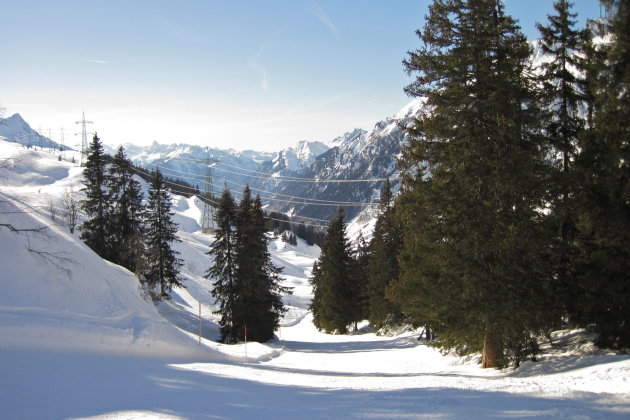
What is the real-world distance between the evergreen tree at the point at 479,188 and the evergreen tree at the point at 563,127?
1.82 ft

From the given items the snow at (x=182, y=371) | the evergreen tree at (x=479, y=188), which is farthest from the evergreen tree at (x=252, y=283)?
the evergreen tree at (x=479, y=188)

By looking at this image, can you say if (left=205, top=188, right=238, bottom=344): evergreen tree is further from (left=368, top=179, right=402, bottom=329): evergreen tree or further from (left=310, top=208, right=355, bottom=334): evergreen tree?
(left=368, top=179, right=402, bottom=329): evergreen tree

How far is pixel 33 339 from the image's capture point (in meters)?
14.1

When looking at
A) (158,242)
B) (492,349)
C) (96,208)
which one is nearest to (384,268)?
(492,349)

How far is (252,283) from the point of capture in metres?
29.6

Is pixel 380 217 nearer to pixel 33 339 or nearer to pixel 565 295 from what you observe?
pixel 565 295

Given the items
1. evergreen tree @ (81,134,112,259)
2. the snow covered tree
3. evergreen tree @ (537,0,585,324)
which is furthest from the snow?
evergreen tree @ (81,134,112,259)

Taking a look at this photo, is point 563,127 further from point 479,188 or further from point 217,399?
point 217,399

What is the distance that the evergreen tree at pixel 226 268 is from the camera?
29.8 metres

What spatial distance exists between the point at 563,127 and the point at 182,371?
639 inches

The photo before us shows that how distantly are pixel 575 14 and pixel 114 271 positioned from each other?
23.8 m

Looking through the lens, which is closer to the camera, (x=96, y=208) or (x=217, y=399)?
(x=217, y=399)

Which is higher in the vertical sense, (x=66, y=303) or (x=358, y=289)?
(x=66, y=303)

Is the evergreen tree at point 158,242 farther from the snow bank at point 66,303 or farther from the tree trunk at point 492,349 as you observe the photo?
the tree trunk at point 492,349
